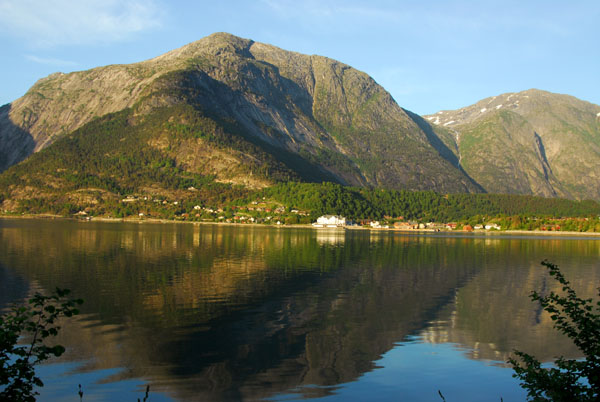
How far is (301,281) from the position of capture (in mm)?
44812

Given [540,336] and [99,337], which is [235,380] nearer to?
[99,337]

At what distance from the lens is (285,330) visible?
27156 mm

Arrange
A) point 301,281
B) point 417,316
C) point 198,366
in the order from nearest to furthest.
Answer: point 198,366 < point 417,316 < point 301,281

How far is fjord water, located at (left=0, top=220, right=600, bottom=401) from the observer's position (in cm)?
1922

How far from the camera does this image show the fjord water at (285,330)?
19219mm

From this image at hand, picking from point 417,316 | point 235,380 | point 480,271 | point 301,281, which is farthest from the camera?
point 480,271

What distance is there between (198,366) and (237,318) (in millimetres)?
8501

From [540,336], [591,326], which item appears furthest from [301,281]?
[591,326]

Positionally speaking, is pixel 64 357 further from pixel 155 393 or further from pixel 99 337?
pixel 155 393

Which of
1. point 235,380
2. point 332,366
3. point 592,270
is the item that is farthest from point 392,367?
point 592,270

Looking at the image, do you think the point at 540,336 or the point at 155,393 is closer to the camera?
the point at 155,393

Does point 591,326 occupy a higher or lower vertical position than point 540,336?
higher

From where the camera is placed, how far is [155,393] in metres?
17.8

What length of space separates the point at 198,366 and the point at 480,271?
143 ft
